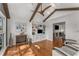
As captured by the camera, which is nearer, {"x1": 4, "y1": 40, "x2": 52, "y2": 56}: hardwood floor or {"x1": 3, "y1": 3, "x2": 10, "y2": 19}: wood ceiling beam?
{"x1": 3, "y1": 3, "x2": 10, "y2": 19}: wood ceiling beam

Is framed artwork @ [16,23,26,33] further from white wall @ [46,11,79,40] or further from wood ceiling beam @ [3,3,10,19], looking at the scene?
white wall @ [46,11,79,40]

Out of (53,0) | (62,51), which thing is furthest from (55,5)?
(62,51)

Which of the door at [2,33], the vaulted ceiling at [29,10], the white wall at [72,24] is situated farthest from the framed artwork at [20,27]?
the white wall at [72,24]

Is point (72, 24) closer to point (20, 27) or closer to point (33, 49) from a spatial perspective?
point (33, 49)

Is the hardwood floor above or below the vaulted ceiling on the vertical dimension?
below

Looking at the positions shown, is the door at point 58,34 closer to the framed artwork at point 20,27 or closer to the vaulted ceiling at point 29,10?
the vaulted ceiling at point 29,10

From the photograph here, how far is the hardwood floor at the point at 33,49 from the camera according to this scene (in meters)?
1.93

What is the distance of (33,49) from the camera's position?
6.52 feet

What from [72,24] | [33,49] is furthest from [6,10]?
[72,24]

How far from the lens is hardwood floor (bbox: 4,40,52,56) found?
1.93 meters

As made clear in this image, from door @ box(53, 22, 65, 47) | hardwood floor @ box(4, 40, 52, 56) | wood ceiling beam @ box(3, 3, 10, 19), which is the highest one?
wood ceiling beam @ box(3, 3, 10, 19)

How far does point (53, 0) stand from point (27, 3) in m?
0.50

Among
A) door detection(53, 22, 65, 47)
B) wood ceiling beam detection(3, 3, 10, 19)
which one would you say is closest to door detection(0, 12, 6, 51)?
wood ceiling beam detection(3, 3, 10, 19)

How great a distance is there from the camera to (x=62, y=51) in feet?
6.45
